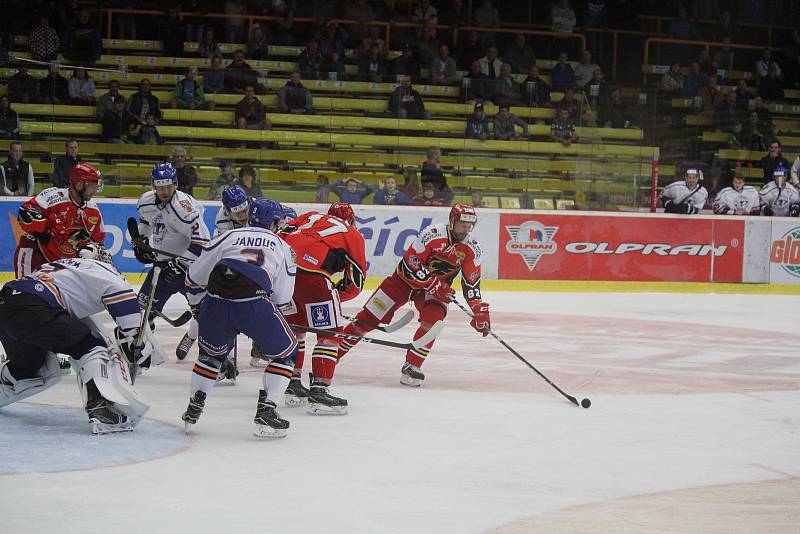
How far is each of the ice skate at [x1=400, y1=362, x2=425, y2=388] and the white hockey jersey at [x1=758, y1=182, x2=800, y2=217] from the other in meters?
8.37

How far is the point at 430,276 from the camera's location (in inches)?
255

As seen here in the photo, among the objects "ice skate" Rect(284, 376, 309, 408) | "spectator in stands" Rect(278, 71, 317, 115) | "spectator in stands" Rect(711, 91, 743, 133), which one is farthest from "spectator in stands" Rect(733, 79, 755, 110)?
"ice skate" Rect(284, 376, 309, 408)

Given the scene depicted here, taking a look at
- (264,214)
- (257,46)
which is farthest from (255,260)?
(257,46)

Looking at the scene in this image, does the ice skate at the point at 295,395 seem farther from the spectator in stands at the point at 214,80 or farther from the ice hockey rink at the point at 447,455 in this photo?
the spectator in stands at the point at 214,80

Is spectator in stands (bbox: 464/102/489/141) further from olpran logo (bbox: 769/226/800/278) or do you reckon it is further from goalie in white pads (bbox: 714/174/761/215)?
olpran logo (bbox: 769/226/800/278)

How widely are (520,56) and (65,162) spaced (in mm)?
7448

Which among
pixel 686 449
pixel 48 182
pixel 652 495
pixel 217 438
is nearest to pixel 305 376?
pixel 217 438

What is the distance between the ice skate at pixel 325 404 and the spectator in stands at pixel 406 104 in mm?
7822

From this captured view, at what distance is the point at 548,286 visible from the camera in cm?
Result: 1254

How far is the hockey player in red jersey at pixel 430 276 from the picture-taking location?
6.34m

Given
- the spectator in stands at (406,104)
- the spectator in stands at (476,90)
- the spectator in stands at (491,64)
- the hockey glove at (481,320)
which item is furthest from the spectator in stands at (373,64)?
the hockey glove at (481,320)

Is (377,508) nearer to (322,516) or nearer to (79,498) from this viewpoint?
(322,516)

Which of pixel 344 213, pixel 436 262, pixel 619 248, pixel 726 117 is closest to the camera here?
pixel 344 213

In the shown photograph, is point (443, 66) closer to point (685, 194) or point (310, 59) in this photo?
point (310, 59)
